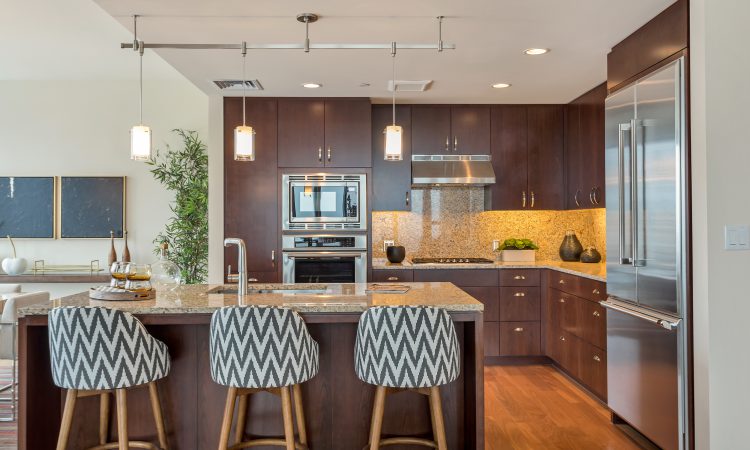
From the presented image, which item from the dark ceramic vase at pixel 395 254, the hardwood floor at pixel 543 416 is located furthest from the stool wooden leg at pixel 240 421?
the dark ceramic vase at pixel 395 254

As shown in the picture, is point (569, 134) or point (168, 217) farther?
point (168, 217)

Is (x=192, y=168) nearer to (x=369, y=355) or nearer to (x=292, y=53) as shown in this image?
(x=292, y=53)

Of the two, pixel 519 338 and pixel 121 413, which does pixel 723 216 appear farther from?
pixel 121 413

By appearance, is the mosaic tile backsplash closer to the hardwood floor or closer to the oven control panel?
the oven control panel

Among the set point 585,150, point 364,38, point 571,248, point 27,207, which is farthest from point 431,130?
point 27,207

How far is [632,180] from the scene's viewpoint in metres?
3.08

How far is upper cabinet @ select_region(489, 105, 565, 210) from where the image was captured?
525 cm

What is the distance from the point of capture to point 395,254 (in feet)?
16.5

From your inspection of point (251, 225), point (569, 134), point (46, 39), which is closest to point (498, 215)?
point (569, 134)

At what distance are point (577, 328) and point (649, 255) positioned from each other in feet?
4.57

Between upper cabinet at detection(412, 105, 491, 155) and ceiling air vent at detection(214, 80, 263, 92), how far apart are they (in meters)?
1.52

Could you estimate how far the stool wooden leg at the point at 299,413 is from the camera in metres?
2.45

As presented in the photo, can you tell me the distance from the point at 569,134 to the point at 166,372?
4.15m

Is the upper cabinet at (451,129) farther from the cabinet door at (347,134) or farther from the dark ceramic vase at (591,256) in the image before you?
the dark ceramic vase at (591,256)
